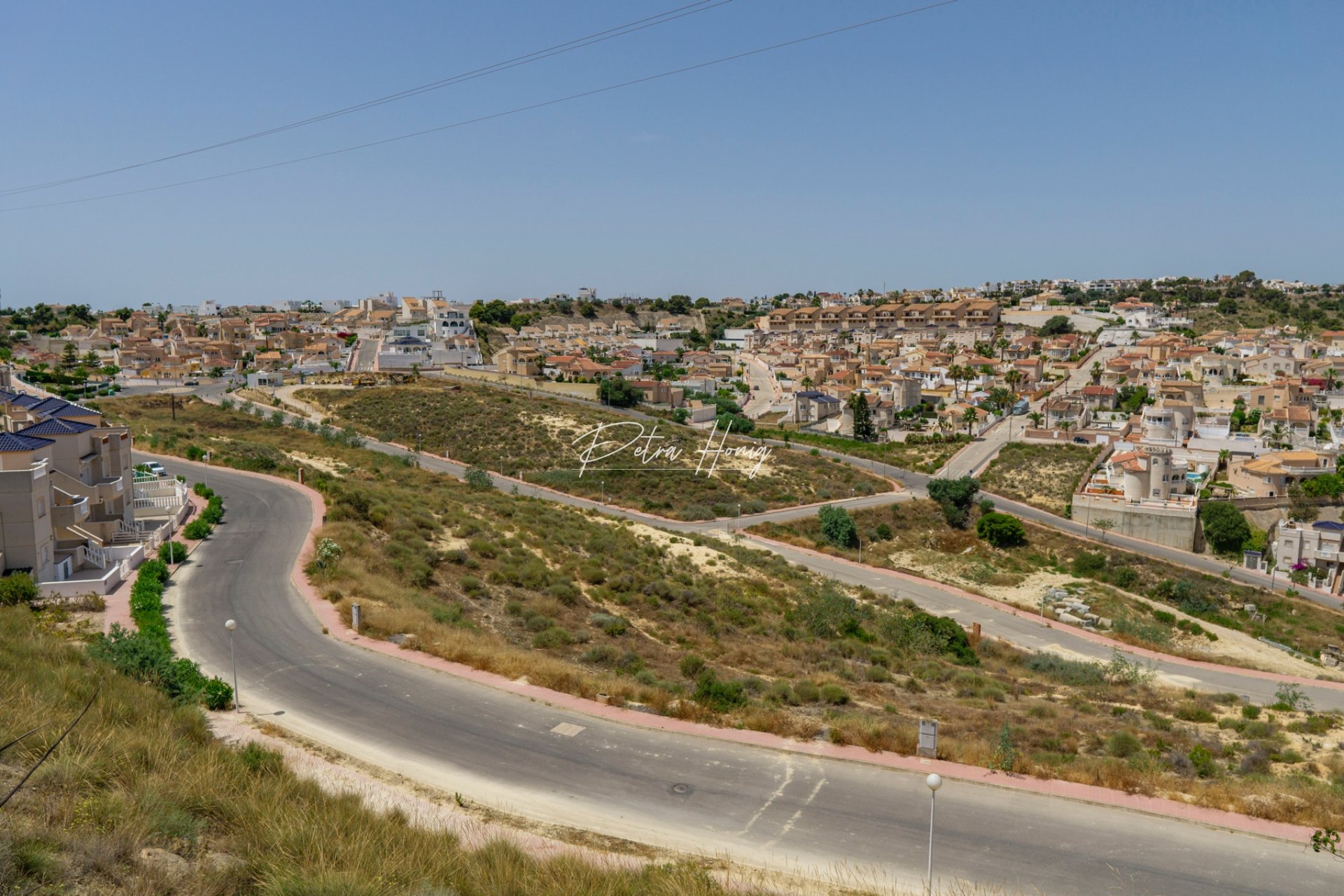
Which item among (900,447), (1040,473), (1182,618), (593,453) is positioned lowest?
(1182,618)

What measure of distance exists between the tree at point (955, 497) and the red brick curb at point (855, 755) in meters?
33.8

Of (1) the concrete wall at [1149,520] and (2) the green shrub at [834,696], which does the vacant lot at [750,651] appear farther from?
(1) the concrete wall at [1149,520]

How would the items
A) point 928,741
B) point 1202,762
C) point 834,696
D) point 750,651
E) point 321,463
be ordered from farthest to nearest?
point 321,463 < point 750,651 < point 834,696 < point 1202,762 < point 928,741

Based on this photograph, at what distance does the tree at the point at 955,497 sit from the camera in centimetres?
4216

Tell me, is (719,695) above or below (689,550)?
above

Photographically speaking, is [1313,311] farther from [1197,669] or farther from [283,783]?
[283,783]

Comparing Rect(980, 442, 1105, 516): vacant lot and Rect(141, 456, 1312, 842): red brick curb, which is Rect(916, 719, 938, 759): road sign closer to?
Rect(141, 456, 1312, 842): red brick curb

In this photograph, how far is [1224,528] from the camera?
42.5 m

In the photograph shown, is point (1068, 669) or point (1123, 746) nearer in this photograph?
point (1123, 746)

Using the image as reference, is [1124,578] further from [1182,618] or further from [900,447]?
[900,447]

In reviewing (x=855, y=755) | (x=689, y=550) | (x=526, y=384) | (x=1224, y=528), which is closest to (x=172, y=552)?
(x=689, y=550)

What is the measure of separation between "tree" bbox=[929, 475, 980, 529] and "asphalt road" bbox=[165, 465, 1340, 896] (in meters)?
34.4

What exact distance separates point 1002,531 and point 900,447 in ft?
71.3

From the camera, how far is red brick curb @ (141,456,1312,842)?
8750 millimetres
